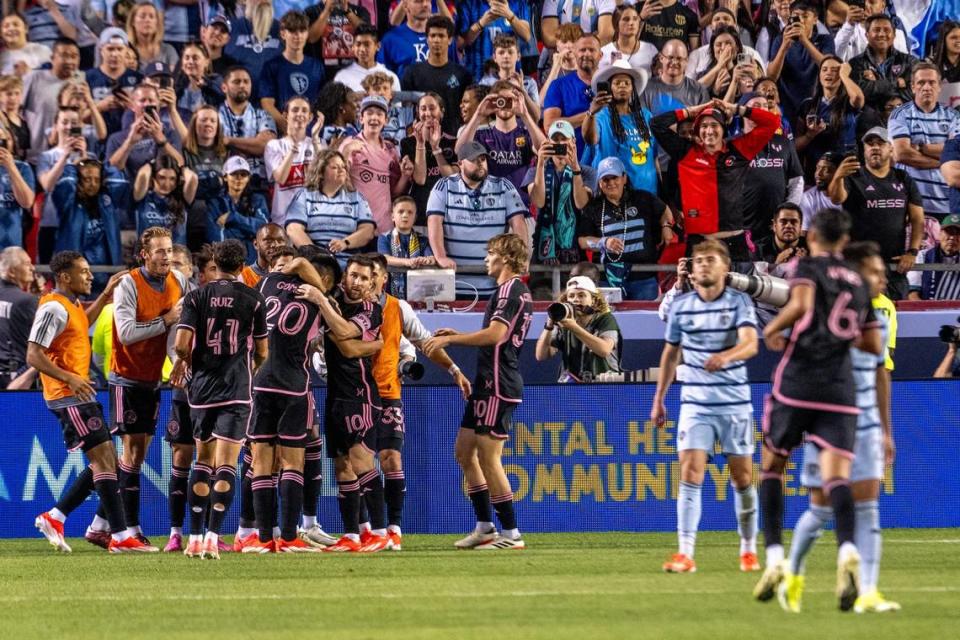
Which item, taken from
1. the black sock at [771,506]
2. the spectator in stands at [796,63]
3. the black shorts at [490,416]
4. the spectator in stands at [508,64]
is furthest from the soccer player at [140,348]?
the spectator in stands at [796,63]

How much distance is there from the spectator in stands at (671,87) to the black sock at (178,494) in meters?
7.16

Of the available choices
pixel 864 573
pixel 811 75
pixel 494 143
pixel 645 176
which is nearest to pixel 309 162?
pixel 494 143

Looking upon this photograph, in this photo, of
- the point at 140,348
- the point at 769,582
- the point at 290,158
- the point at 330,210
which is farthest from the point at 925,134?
the point at 769,582

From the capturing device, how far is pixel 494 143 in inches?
634

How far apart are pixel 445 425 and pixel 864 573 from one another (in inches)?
248

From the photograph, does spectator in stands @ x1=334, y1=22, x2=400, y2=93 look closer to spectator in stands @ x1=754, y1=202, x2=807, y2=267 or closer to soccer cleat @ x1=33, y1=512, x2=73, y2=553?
spectator in stands @ x1=754, y1=202, x2=807, y2=267

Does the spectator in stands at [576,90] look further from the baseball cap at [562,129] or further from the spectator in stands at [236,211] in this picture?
the spectator in stands at [236,211]

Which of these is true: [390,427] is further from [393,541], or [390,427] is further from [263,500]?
[263,500]

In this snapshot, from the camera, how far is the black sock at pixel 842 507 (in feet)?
23.9

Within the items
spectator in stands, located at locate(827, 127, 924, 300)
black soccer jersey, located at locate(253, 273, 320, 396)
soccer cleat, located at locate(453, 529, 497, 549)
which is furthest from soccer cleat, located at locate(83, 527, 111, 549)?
spectator in stands, located at locate(827, 127, 924, 300)

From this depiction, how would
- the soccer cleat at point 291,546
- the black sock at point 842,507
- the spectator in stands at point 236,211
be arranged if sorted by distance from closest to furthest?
the black sock at point 842,507
the soccer cleat at point 291,546
the spectator in stands at point 236,211

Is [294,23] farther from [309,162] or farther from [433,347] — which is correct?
[433,347]

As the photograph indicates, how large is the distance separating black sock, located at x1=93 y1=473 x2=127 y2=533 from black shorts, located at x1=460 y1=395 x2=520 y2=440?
8.82ft

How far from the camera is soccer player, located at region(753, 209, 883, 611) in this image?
7.41 m
